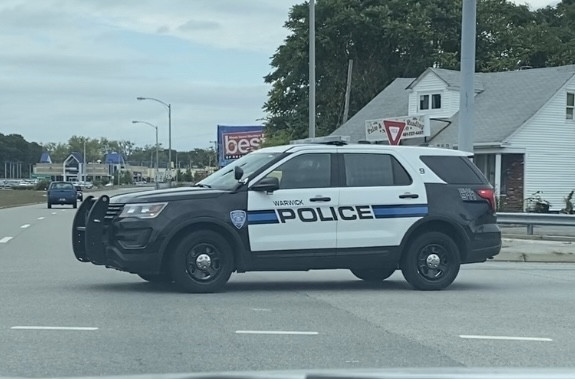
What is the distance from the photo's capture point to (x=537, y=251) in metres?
18.7

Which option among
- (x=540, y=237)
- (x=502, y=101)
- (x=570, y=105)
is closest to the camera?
(x=540, y=237)

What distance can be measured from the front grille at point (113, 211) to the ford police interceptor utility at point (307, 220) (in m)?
0.01

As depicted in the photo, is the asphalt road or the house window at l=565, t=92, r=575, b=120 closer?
the asphalt road

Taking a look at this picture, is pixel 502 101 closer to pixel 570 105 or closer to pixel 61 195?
pixel 570 105

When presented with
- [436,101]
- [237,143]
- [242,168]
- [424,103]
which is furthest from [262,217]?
[237,143]

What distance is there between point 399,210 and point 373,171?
0.64 metres

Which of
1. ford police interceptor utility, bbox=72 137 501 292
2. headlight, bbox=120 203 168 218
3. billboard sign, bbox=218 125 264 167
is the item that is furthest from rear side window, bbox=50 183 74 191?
headlight, bbox=120 203 168 218

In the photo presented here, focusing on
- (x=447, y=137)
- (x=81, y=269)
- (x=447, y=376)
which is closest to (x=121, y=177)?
(x=447, y=137)

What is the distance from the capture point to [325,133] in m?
52.3

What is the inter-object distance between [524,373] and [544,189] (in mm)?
35605

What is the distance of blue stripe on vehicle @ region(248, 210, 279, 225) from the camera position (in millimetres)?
11430

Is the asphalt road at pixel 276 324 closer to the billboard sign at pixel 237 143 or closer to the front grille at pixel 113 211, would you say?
the front grille at pixel 113 211

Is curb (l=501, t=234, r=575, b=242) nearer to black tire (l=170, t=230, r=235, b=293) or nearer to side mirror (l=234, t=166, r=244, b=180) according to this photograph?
side mirror (l=234, t=166, r=244, b=180)

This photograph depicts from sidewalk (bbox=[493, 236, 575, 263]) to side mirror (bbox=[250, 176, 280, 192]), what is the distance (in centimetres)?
756
